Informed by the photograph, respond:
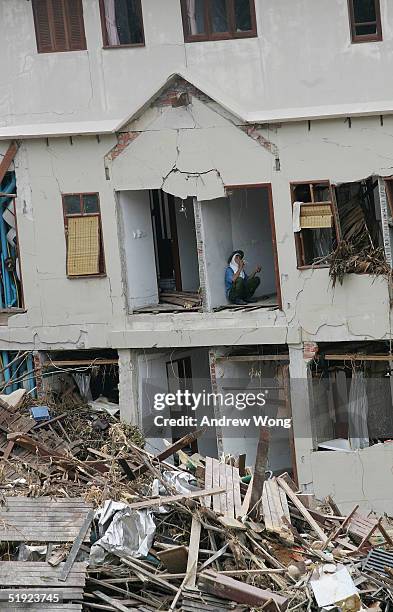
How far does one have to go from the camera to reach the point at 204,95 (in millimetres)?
31828

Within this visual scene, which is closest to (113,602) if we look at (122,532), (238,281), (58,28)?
(122,532)

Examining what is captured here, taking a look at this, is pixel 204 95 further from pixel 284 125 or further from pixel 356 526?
pixel 356 526

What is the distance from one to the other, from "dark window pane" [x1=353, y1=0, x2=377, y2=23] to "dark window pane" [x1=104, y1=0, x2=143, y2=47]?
404cm

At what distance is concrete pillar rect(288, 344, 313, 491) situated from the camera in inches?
1261

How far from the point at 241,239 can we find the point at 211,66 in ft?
11.7

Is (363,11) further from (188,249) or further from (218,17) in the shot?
(188,249)

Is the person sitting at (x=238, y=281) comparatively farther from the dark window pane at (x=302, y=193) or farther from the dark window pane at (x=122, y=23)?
the dark window pane at (x=122, y=23)

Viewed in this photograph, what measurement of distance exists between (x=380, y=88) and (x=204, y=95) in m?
3.26

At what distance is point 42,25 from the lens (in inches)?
1278

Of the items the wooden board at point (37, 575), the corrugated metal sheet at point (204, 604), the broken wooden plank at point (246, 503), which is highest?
the broken wooden plank at point (246, 503)

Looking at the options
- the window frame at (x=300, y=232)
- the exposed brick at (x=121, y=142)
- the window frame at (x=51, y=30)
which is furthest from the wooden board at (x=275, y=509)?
the window frame at (x=51, y=30)

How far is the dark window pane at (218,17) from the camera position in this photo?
104ft

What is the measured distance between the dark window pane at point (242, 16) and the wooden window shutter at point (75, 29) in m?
2.93

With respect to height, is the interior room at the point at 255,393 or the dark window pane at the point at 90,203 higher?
the dark window pane at the point at 90,203
